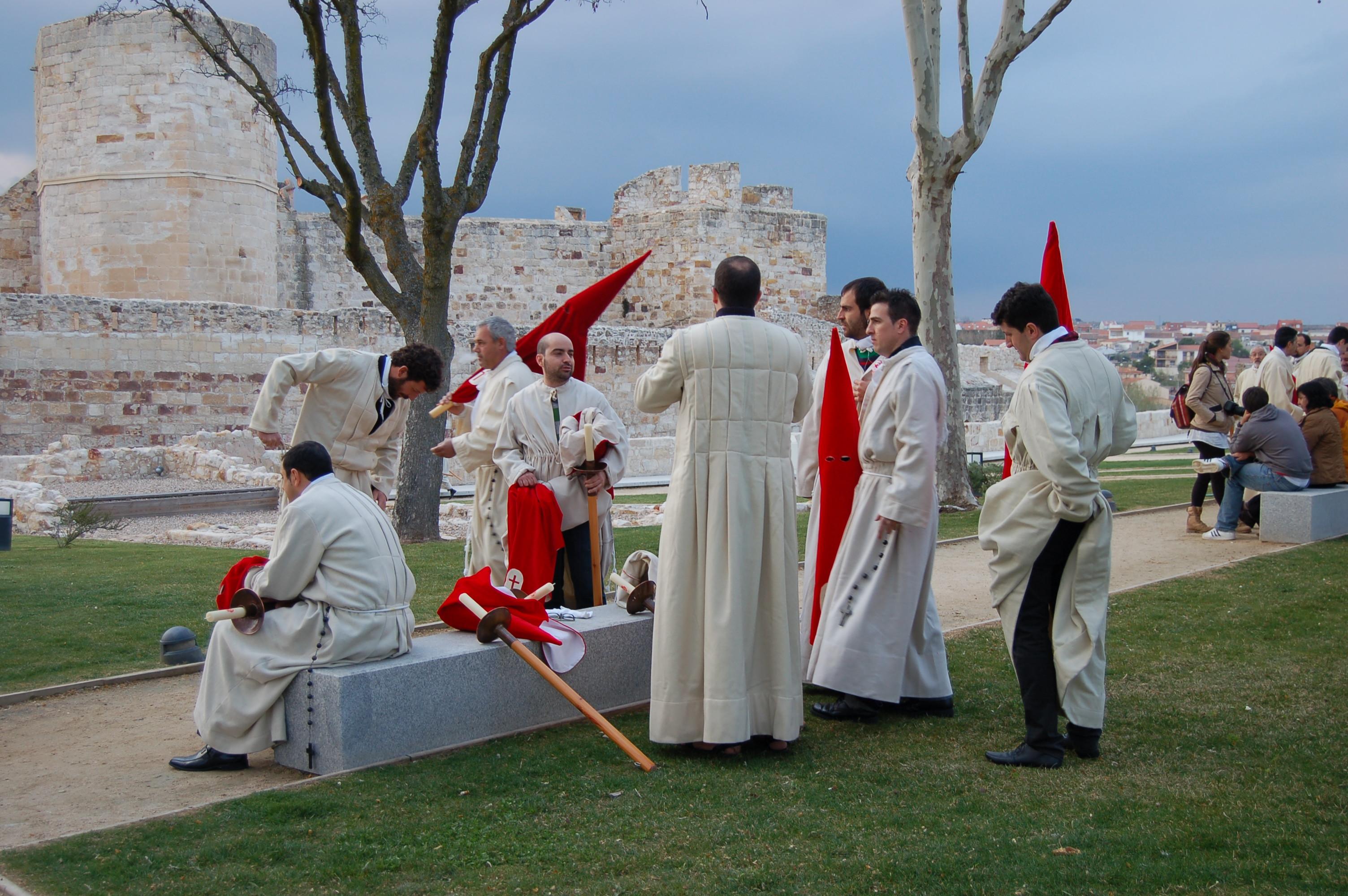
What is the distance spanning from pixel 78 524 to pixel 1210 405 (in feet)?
36.0

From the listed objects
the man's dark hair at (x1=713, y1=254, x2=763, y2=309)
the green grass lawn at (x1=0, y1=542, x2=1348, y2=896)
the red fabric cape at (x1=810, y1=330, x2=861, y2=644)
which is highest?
the man's dark hair at (x1=713, y1=254, x2=763, y2=309)

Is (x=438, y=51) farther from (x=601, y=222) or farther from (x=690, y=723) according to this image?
(x=601, y=222)

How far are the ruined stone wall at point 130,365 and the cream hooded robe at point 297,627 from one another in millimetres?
17982

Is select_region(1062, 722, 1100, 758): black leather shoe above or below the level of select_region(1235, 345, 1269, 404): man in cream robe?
below

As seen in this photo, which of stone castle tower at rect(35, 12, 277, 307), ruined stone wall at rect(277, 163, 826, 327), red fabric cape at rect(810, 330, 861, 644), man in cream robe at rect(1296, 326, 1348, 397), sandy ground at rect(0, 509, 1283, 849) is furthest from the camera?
ruined stone wall at rect(277, 163, 826, 327)

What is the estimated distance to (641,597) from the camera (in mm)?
5195

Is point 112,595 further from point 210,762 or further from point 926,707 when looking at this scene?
point 926,707

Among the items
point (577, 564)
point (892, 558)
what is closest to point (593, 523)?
point (577, 564)

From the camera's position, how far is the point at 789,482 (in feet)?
14.9

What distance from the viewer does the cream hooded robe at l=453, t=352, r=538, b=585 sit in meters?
6.09

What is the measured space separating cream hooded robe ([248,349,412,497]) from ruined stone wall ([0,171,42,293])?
22553 mm

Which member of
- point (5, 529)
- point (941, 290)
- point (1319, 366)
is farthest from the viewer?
point (941, 290)

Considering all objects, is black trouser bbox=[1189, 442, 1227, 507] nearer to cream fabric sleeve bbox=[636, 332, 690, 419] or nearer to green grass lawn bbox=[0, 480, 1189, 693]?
green grass lawn bbox=[0, 480, 1189, 693]

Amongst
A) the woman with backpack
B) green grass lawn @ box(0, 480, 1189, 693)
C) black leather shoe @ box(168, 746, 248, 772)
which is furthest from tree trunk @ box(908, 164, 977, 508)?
black leather shoe @ box(168, 746, 248, 772)
